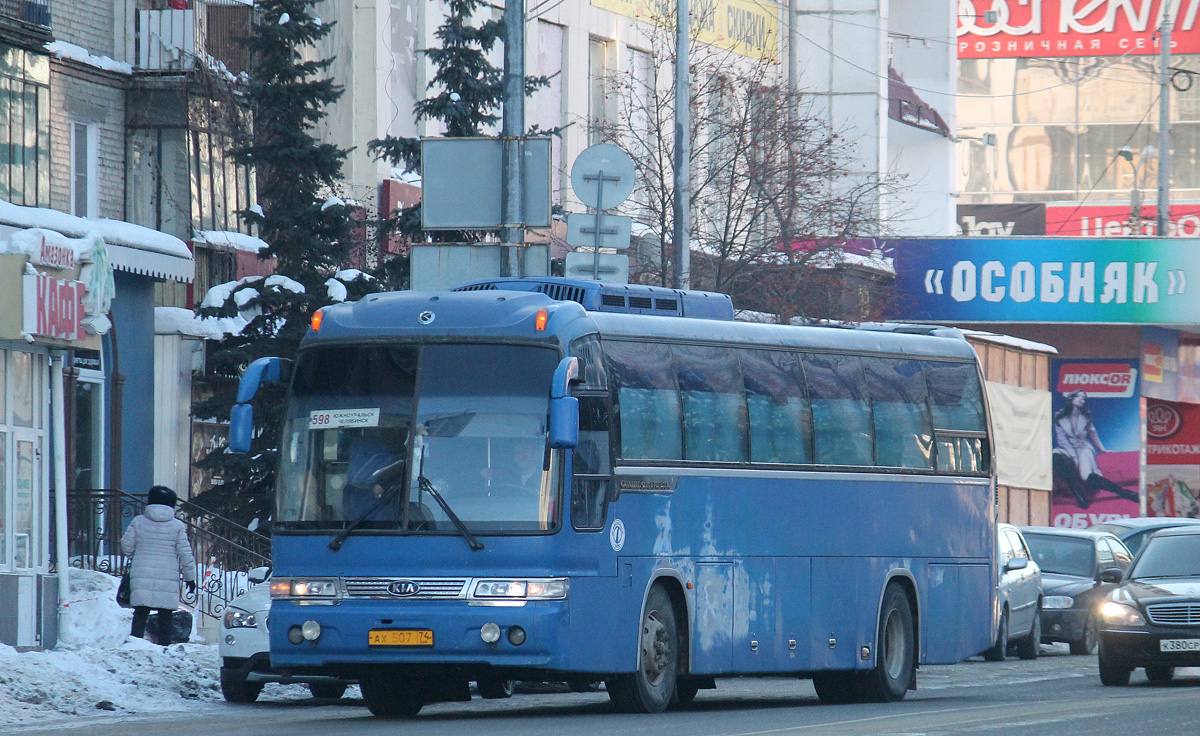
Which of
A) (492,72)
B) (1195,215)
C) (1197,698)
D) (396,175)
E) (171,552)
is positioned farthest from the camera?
(1195,215)

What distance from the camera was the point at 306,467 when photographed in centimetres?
1488

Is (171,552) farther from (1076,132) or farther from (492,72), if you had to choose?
(1076,132)

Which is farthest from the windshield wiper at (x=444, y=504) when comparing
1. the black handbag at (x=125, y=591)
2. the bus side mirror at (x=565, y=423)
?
the black handbag at (x=125, y=591)

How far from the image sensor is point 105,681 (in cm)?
1775

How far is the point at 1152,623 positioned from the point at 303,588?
8.65 metres

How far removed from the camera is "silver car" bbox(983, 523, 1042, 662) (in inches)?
1065

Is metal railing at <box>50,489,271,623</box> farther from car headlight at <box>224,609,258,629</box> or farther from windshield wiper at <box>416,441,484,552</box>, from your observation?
windshield wiper at <box>416,441,484,552</box>

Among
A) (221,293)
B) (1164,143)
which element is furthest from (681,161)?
(1164,143)

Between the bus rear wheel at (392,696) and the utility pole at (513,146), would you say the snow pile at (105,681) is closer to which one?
the bus rear wheel at (392,696)

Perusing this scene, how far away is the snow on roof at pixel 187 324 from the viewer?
30000 mm

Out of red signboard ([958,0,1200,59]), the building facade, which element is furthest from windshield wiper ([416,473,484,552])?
red signboard ([958,0,1200,59])

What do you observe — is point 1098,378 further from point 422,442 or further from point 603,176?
point 422,442

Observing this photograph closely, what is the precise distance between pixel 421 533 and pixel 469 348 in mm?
1351

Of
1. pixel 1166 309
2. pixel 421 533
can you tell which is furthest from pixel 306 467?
pixel 1166 309
